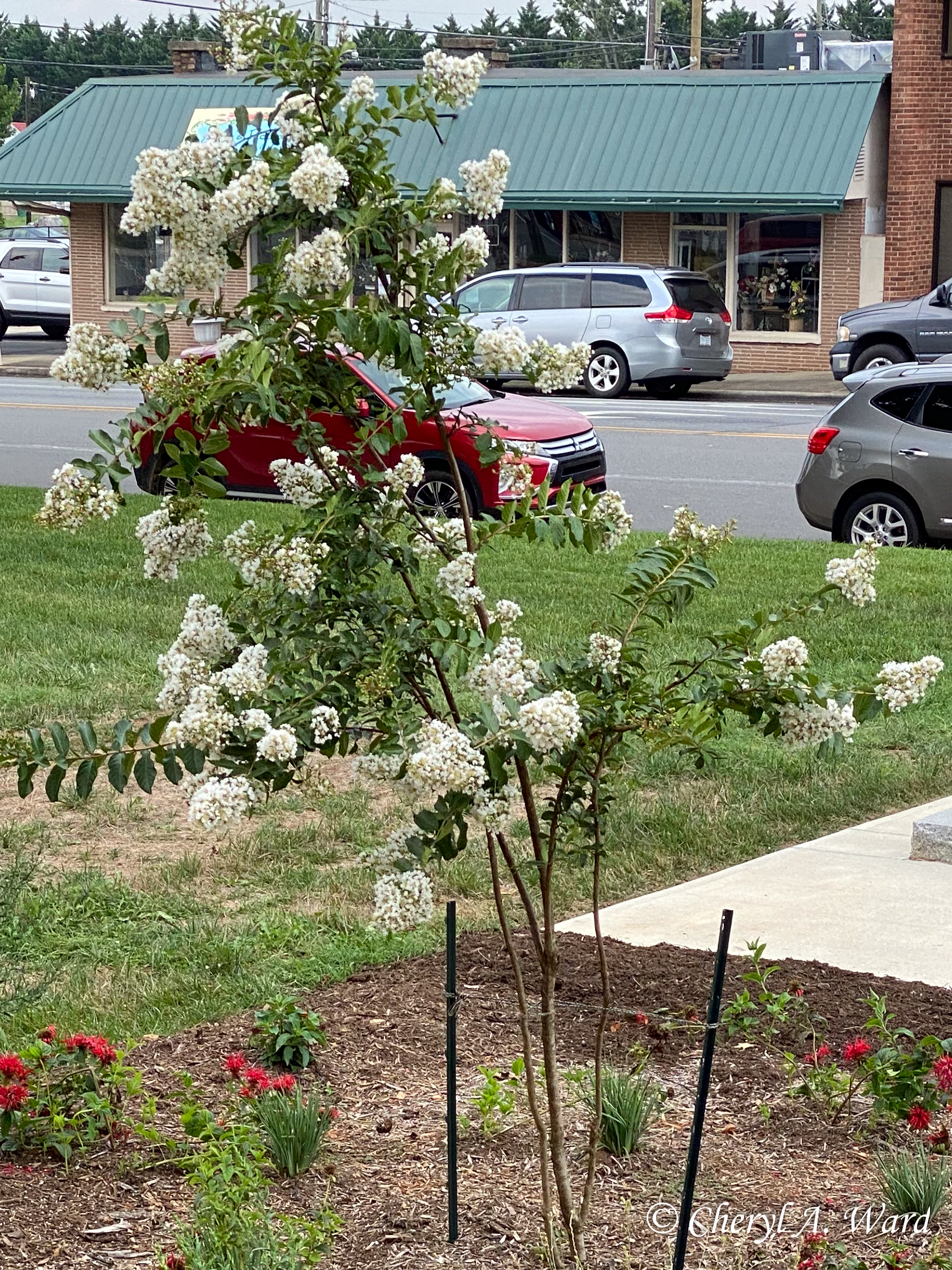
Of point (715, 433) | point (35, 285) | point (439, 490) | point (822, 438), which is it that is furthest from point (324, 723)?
point (35, 285)

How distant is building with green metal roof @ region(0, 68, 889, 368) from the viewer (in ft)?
98.0

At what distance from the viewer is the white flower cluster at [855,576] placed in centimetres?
344

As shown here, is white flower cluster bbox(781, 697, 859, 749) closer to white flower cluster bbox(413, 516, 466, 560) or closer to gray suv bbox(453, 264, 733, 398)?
white flower cluster bbox(413, 516, 466, 560)

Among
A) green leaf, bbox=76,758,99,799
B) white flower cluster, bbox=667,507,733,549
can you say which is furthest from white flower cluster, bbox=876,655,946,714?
green leaf, bbox=76,758,99,799

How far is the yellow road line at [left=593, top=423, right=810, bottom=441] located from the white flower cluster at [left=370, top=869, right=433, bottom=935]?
1805 cm

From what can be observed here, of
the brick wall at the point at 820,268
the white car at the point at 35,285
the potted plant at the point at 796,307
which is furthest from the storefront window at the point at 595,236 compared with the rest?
the white car at the point at 35,285

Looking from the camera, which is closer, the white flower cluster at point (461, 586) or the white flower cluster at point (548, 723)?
the white flower cluster at point (548, 723)

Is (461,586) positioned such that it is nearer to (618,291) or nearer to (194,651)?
(194,651)

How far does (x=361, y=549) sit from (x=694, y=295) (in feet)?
80.5

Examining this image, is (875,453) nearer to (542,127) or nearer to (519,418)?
Result: (519,418)

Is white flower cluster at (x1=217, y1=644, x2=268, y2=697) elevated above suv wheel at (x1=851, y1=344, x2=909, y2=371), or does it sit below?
below

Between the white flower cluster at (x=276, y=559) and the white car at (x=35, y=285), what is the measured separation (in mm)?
35697

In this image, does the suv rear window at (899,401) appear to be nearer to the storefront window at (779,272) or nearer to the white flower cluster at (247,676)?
the white flower cluster at (247,676)

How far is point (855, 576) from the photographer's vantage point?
3.45m
